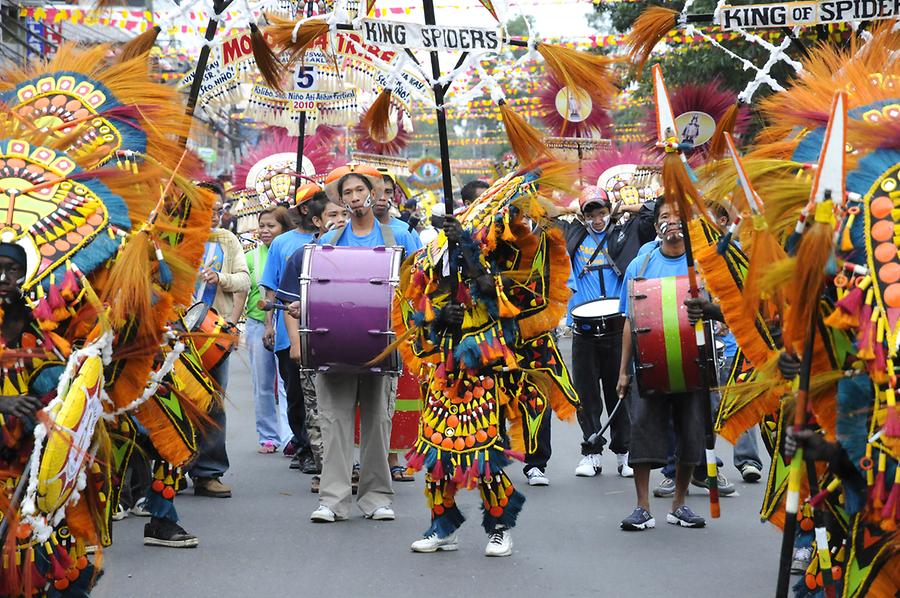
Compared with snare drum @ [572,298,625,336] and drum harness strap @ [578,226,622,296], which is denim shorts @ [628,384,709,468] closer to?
snare drum @ [572,298,625,336]

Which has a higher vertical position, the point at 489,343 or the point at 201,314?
the point at 201,314

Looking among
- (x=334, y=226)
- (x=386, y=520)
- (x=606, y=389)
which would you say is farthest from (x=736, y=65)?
(x=386, y=520)

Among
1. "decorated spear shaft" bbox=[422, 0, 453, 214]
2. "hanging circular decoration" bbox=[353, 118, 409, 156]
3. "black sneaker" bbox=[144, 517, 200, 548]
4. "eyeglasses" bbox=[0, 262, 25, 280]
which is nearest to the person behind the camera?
"eyeglasses" bbox=[0, 262, 25, 280]

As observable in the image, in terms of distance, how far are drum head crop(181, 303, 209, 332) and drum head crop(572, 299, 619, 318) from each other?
10.1 ft

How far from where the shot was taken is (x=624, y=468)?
10336 millimetres

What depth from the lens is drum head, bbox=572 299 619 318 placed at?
33.8 feet

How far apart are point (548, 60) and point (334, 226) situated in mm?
2860

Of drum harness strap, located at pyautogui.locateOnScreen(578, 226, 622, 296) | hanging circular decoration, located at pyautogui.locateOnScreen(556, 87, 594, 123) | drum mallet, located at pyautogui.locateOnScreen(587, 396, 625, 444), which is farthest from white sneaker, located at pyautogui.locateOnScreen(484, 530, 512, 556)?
drum harness strap, located at pyautogui.locateOnScreen(578, 226, 622, 296)

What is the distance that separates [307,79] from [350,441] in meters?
4.51

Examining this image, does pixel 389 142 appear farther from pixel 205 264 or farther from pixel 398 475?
pixel 398 475

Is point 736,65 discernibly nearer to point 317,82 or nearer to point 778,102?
point 317,82

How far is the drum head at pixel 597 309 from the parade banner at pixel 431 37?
141 inches

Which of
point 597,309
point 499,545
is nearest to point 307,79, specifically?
point 597,309

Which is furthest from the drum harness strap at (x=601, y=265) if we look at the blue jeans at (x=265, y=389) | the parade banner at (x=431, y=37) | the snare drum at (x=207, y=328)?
the parade banner at (x=431, y=37)
